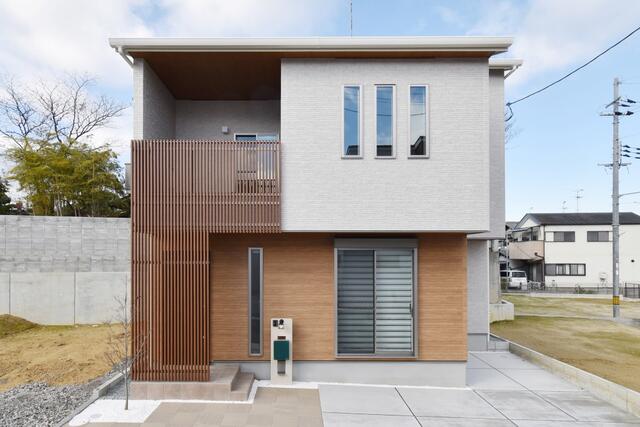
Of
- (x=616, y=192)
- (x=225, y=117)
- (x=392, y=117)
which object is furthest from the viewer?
(x=616, y=192)

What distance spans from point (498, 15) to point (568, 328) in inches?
429

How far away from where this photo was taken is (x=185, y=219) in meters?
6.42

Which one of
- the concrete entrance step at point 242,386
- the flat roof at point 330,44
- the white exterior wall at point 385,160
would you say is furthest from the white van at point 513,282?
the concrete entrance step at point 242,386

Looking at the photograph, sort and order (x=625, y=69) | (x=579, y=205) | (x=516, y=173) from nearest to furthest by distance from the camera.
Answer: (x=625, y=69), (x=516, y=173), (x=579, y=205)

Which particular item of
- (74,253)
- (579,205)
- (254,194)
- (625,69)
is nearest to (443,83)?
(254,194)

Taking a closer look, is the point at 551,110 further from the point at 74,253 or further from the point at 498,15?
the point at 74,253

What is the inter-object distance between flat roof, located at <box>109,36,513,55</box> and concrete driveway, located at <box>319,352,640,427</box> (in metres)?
6.20

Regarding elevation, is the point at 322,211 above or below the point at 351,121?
below

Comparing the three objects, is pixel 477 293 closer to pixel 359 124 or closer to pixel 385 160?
pixel 385 160

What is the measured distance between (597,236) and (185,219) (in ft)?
113

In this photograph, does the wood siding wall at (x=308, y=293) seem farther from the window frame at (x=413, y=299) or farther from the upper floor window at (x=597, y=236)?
the upper floor window at (x=597, y=236)

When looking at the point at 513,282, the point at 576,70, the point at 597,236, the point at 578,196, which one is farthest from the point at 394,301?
the point at 578,196

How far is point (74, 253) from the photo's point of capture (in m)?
12.4

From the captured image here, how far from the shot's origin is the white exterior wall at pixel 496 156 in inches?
349
